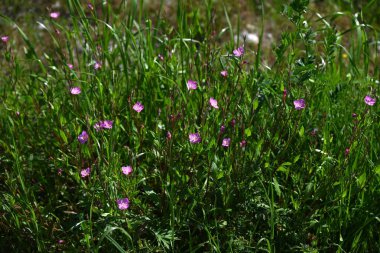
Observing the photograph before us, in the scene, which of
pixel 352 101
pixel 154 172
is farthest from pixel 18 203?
pixel 352 101

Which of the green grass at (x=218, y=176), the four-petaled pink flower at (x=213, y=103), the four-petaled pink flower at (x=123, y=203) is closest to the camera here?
the four-petaled pink flower at (x=123, y=203)

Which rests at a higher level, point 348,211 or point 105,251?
point 348,211

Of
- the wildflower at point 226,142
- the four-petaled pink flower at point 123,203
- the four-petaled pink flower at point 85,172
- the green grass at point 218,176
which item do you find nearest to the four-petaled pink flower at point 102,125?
the green grass at point 218,176

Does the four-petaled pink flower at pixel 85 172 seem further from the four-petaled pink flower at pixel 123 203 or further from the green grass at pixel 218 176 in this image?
the four-petaled pink flower at pixel 123 203

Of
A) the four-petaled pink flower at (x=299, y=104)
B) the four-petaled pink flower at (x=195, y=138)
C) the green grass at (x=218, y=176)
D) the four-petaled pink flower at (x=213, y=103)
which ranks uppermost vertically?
the four-petaled pink flower at (x=299, y=104)

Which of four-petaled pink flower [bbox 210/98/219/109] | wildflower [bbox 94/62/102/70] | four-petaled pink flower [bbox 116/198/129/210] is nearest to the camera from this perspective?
four-petaled pink flower [bbox 116/198/129/210]

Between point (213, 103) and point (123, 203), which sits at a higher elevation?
point (213, 103)

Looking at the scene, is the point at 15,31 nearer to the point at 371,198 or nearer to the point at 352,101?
the point at 352,101

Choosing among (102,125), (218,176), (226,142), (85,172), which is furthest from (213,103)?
(85,172)

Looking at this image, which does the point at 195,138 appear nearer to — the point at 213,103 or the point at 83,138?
the point at 213,103

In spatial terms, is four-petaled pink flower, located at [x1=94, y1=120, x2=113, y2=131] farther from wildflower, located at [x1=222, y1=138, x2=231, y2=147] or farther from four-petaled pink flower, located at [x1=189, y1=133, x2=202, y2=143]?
wildflower, located at [x1=222, y1=138, x2=231, y2=147]

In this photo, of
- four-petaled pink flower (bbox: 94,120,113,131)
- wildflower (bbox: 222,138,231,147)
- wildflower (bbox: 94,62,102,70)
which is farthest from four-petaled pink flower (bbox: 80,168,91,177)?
wildflower (bbox: 94,62,102,70)
